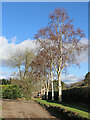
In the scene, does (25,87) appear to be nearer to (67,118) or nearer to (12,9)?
(67,118)

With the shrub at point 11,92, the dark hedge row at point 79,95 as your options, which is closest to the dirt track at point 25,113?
the dark hedge row at point 79,95

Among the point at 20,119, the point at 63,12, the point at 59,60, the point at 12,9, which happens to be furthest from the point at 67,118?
the point at 63,12

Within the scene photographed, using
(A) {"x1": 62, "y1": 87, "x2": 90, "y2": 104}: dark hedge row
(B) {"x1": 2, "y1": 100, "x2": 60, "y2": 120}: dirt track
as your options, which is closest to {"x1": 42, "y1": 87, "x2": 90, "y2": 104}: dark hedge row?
(A) {"x1": 62, "y1": 87, "x2": 90, "y2": 104}: dark hedge row

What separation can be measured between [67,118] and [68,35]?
40.7 feet

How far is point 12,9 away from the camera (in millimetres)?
7082

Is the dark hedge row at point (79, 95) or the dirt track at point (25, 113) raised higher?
the dark hedge row at point (79, 95)

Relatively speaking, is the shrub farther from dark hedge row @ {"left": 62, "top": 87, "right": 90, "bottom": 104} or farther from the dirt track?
the dirt track

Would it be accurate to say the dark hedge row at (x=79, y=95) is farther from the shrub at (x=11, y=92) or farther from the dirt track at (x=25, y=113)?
the shrub at (x=11, y=92)

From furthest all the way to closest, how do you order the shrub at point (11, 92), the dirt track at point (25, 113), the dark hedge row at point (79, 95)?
1. the shrub at point (11, 92)
2. the dark hedge row at point (79, 95)
3. the dirt track at point (25, 113)

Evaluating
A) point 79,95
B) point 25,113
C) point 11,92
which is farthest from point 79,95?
point 11,92

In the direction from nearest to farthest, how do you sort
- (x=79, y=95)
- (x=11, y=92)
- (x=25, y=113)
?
(x=25, y=113) → (x=79, y=95) → (x=11, y=92)

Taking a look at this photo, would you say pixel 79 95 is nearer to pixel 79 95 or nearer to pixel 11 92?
pixel 79 95

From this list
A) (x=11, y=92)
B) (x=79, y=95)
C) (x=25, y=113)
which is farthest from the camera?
(x=11, y=92)

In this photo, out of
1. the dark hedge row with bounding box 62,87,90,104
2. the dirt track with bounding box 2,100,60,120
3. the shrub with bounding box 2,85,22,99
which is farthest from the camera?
the shrub with bounding box 2,85,22,99
